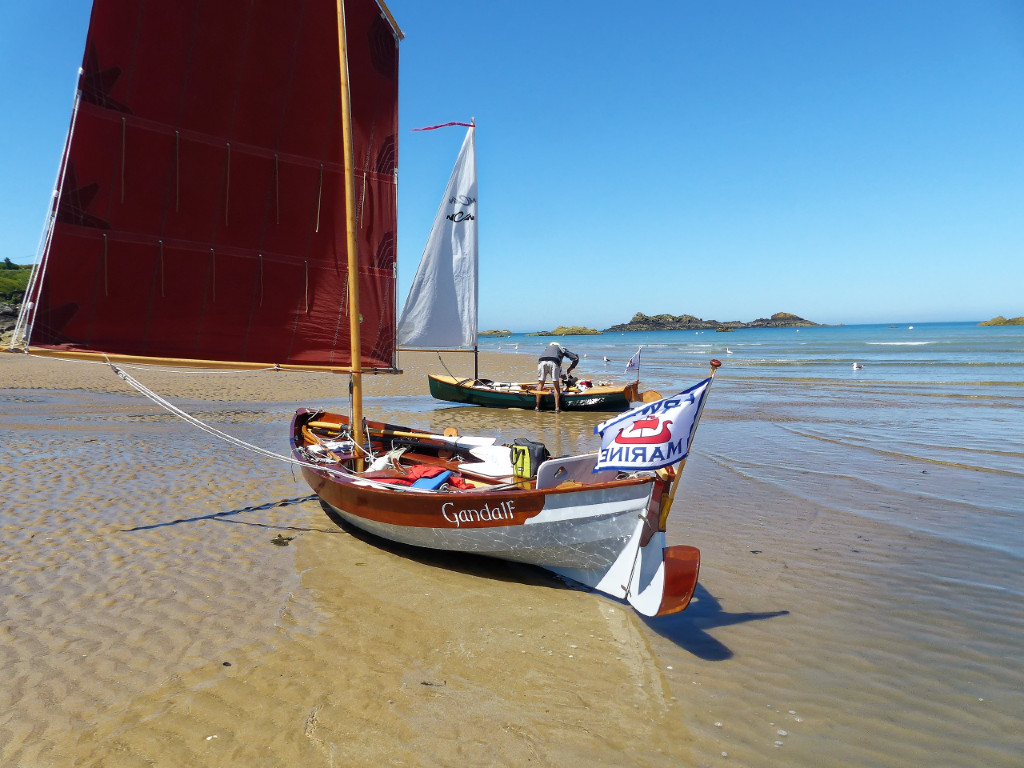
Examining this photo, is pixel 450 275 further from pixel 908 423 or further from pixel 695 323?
pixel 695 323

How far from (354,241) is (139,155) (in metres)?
2.80

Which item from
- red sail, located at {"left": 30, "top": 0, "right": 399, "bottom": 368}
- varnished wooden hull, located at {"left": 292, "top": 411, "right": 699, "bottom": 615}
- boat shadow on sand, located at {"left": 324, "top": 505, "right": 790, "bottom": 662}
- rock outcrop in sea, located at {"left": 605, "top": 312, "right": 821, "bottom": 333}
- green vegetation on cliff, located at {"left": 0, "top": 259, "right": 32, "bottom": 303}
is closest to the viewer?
boat shadow on sand, located at {"left": 324, "top": 505, "right": 790, "bottom": 662}

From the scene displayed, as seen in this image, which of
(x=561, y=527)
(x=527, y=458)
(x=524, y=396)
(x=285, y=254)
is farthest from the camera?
(x=524, y=396)

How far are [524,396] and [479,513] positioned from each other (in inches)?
596

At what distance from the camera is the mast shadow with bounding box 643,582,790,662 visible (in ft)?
17.9

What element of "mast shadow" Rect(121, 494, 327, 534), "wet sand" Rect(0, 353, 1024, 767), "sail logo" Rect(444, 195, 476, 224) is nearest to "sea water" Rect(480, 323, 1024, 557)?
"wet sand" Rect(0, 353, 1024, 767)

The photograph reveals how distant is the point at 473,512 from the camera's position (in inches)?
258

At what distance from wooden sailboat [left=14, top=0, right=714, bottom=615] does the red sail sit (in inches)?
0.8

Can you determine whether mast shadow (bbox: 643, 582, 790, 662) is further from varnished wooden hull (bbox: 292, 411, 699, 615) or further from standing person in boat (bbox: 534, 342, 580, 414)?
standing person in boat (bbox: 534, 342, 580, 414)

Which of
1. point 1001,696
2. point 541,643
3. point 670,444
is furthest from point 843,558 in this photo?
point 541,643

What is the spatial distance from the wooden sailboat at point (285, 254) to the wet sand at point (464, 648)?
0.78 metres

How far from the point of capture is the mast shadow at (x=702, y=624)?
5461mm

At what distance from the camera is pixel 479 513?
6.51 meters

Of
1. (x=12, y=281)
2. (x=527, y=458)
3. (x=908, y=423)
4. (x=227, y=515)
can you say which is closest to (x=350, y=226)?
(x=527, y=458)
